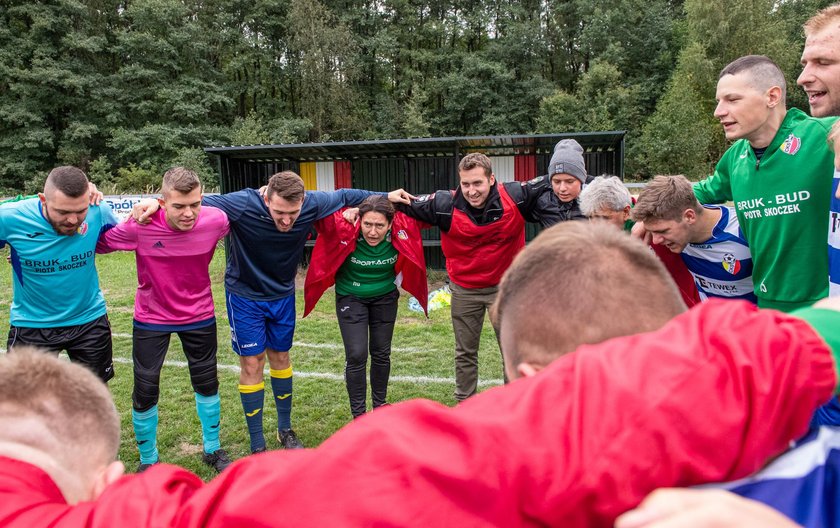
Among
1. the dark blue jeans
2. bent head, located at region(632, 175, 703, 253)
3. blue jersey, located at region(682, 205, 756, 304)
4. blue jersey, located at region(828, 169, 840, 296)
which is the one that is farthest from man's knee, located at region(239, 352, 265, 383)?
blue jersey, located at region(828, 169, 840, 296)

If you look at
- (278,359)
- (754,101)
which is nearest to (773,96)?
(754,101)

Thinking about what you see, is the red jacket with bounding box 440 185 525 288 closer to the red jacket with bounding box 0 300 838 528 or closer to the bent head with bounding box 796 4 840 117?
the bent head with bounding box 796 4 840 117

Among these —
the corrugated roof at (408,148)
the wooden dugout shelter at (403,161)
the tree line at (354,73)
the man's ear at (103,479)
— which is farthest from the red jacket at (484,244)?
the tree line at (354,73)

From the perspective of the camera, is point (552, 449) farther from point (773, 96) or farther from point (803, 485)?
point (773, 96)

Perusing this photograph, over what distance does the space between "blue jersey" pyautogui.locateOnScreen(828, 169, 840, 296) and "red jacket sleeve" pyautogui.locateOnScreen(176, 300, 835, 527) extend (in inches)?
98.2

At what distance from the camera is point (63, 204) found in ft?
14.1

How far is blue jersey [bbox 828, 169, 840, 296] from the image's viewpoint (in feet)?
9.44

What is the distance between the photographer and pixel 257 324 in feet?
16.7

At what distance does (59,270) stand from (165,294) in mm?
817

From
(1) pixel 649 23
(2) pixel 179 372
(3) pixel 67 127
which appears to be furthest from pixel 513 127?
(2) pixel 179 372

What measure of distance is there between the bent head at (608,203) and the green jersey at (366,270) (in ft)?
6.39

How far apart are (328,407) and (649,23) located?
1840 inches

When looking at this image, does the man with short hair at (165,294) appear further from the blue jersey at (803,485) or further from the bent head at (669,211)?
the blue jersey at (803,485)

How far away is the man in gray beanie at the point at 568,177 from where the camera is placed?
5.04 m
